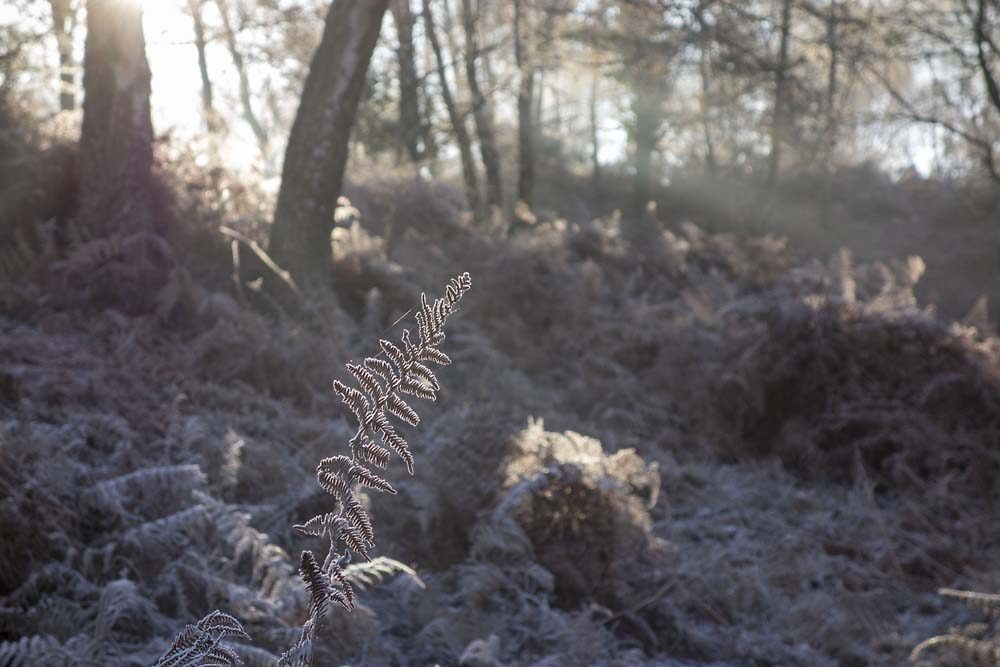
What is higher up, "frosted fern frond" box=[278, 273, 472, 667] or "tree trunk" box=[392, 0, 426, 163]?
"tree trunk" box=[392, 0, 426, 163]

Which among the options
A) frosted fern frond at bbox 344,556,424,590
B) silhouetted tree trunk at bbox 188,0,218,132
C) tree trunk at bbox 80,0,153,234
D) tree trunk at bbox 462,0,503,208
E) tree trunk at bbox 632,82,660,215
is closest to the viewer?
frosted fern frond at bbox 344,556,424,590

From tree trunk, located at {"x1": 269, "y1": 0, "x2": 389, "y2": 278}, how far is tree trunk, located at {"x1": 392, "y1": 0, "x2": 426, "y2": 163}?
27.2 ft

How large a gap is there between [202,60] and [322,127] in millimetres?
15117

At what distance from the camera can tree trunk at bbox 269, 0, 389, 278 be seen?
705 cm

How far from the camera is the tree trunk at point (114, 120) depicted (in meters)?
6.61

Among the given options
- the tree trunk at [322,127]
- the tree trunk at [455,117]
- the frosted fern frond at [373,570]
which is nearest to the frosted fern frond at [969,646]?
the frosted fern frond at [373,570]

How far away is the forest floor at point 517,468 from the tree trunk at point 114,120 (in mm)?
524

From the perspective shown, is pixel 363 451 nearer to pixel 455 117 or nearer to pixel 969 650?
A: pixel 969 650

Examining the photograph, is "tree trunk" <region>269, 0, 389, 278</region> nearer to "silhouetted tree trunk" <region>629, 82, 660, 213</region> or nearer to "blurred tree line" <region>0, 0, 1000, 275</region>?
"blurred tree line" <region>0, 0, 1000, 275</region>

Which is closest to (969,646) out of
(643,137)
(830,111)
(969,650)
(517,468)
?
(969,650)

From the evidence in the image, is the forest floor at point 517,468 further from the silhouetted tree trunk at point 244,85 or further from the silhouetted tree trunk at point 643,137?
the silhouetted tree trunk at point 643,137

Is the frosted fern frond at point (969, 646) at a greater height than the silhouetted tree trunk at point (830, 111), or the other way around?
the silhouetted tree trunk at point (830, 111)

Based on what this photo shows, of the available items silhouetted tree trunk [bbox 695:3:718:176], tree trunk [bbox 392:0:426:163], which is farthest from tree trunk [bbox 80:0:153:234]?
tree trunk [bbox 392:0:426:163]

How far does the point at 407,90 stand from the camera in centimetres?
1528
